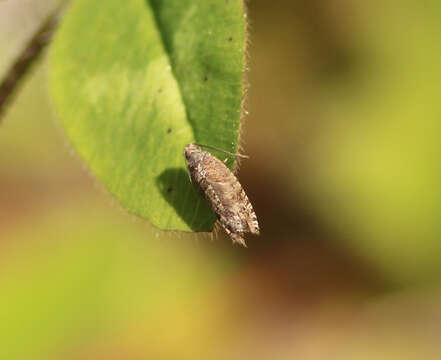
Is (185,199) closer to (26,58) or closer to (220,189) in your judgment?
(220,189)

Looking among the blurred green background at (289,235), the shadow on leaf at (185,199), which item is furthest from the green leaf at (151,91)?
the blurred green background at (289,235)

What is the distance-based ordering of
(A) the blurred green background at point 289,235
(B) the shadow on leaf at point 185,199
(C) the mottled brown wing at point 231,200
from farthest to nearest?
(A) the blurred green background at point 289,235
(C) the mottled brown wing at point 231,200
(B) the shadow on leaf at point 185,199

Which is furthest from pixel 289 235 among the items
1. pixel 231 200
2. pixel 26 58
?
pixel 26 58

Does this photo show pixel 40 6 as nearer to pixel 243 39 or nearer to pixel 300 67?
pixel 243 39

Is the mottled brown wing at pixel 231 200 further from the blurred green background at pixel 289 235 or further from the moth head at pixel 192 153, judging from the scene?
the blurred green background at pixel 289 235

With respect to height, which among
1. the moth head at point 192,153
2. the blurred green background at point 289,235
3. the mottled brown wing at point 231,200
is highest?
the blurred green background at point 289,235

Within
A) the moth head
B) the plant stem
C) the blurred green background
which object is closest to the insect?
the moth head

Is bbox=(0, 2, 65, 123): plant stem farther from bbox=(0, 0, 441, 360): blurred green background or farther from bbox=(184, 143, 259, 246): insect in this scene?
bbox=(0, 0, 441, 360): blurred green background
